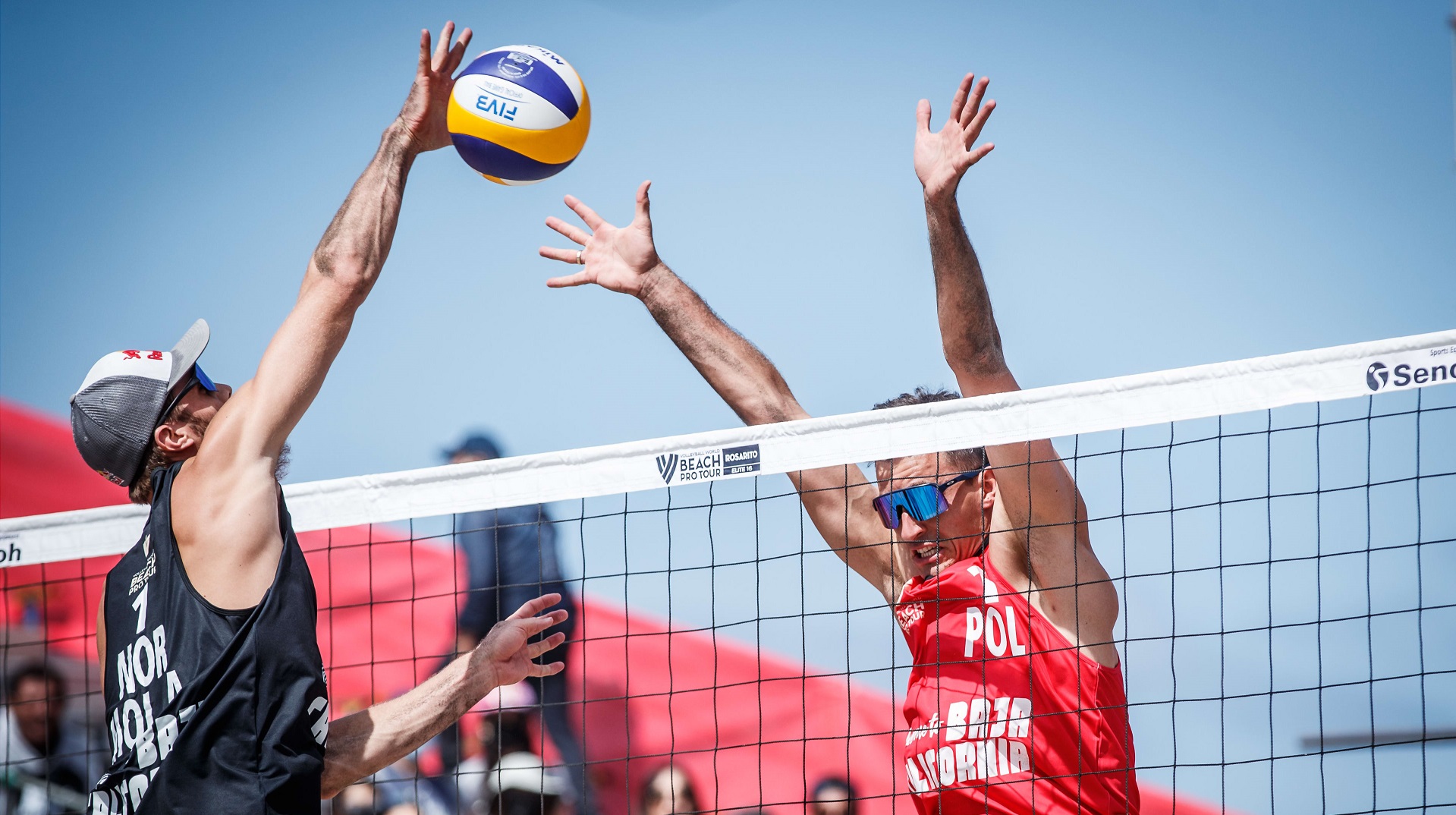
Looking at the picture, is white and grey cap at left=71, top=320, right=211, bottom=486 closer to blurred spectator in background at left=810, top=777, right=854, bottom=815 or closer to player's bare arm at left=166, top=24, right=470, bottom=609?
player's bare arm at left=166, top=24, right=470, bottom=609

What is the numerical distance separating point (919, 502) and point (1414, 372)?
1.41m

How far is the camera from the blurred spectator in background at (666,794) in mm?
5836

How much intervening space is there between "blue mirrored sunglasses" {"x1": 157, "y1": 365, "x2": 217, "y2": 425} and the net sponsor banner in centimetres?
92

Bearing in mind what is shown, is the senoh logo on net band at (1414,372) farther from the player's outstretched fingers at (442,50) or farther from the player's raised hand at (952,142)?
the player's outstretched fingers at (442,50)

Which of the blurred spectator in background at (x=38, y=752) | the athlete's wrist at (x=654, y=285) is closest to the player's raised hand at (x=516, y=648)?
the athlete's wrist at (x=654, y=285)

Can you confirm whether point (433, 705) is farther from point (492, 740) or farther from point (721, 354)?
point (492, 740)

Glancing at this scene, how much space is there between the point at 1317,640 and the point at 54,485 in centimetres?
715

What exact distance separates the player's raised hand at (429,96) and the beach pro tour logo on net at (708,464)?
1213mm

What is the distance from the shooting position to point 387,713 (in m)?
3.15

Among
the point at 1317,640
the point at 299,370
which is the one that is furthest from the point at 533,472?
the point at 1317,640

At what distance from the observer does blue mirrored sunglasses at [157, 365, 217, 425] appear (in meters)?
3.04

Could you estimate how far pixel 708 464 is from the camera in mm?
3734

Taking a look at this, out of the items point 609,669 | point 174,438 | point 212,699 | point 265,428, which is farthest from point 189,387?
point 609,669

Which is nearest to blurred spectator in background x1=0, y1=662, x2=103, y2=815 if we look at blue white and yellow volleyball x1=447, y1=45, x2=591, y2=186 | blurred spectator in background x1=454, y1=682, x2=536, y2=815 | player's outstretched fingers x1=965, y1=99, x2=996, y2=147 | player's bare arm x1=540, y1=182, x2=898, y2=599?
blurred spectator in background x1=454, y1=682, x2=536, y2=815
